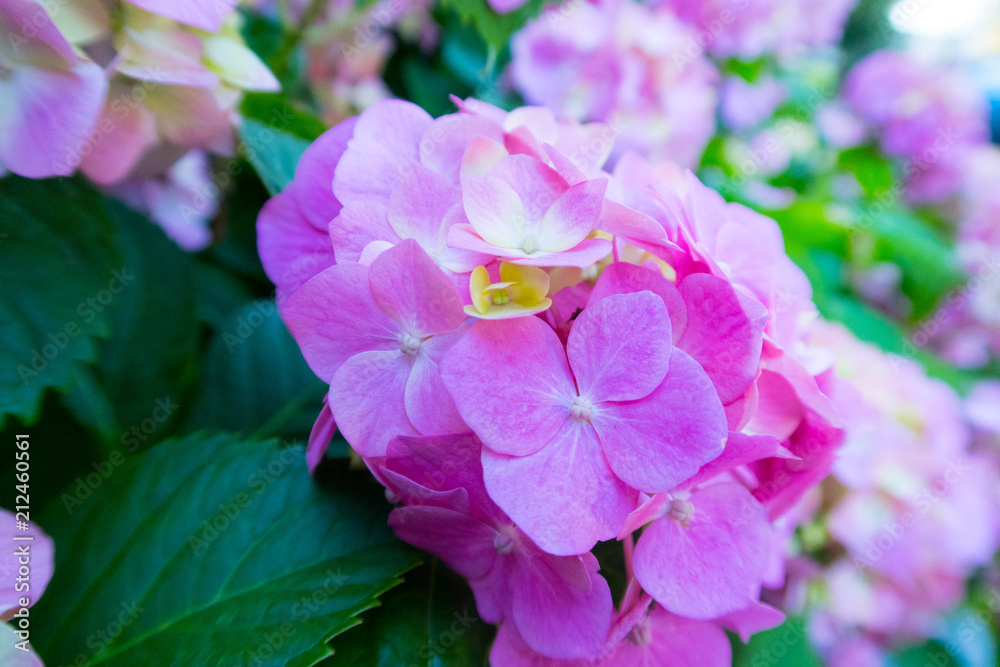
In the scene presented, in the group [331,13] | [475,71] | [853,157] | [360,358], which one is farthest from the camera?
[853,157]

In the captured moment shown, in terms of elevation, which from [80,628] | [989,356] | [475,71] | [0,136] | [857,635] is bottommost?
[857,635]

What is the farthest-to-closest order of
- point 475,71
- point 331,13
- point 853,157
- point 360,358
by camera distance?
point 853,157 < point 475,71 < point 331,13 < point 360,358

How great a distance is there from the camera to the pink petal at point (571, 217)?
14.6 inches

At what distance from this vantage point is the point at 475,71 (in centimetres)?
124

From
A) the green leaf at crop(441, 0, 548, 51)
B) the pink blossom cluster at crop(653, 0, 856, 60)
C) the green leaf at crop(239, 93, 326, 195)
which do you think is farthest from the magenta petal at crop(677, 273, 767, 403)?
the pink blossom cluster at crop(653, 0, 856, 60)

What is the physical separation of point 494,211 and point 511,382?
0.10 m

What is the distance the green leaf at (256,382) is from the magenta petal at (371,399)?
0.30 m

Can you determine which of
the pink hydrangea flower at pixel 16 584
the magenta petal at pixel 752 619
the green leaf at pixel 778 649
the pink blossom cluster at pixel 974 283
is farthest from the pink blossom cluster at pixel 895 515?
the pink hydrangea flower at pixel 16 584

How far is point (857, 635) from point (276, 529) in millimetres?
1154

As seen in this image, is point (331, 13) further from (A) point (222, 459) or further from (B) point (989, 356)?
(B) point (989, 356)

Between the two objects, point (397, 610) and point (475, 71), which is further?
point (475, 71)

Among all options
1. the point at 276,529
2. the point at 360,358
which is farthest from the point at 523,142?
the point at 276,529

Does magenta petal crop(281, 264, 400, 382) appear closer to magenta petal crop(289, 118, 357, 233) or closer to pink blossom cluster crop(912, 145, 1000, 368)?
magenta petal crop(289, 118, 357, 233)

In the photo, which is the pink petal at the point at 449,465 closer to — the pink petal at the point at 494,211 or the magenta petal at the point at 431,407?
the magenta petal at the point at 431,407
